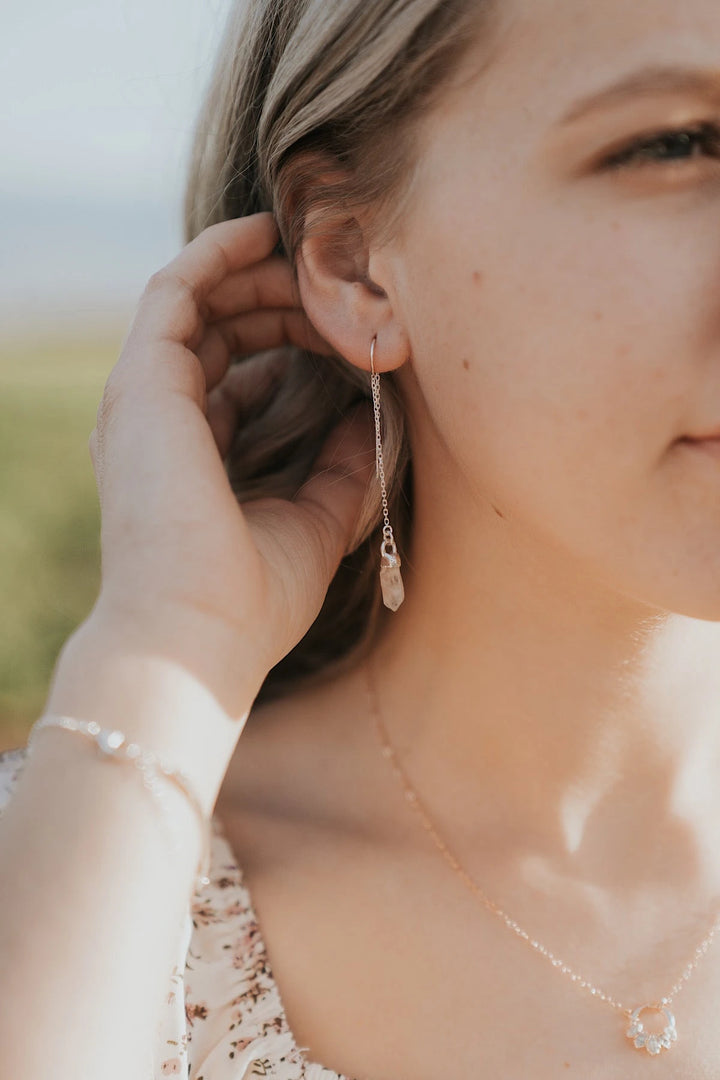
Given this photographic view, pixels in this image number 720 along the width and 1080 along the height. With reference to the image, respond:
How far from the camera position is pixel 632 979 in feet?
5.10

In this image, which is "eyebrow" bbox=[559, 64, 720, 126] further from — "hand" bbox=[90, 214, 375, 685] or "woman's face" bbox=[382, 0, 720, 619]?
"hand" bbox=[90, 214, 375, 685]

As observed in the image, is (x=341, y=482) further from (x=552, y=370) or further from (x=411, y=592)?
(x=552, y=370)

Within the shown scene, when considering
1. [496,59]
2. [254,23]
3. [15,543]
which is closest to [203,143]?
[254,23]

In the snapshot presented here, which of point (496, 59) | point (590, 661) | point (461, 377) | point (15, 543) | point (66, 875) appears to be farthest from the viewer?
point (15, 543)

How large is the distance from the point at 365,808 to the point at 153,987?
1.91 ft

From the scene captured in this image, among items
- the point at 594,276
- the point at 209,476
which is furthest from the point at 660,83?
the point at 209,476

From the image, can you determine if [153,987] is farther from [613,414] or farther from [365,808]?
[613,414]

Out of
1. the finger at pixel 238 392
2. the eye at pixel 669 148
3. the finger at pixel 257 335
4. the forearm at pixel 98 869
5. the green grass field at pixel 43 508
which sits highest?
the eye at pixel 669 148

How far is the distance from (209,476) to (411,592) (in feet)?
1.67

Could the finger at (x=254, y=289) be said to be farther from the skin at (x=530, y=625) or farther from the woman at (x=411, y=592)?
the skin at (x=530, y=625)

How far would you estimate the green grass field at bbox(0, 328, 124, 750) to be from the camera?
3395 millimetres

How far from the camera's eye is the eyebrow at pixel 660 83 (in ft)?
4.17

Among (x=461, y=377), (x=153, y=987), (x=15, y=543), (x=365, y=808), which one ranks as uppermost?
(x=461, y=377)

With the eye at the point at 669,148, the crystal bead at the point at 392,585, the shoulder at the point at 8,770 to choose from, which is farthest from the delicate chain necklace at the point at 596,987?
the eye at the point at 669,148
